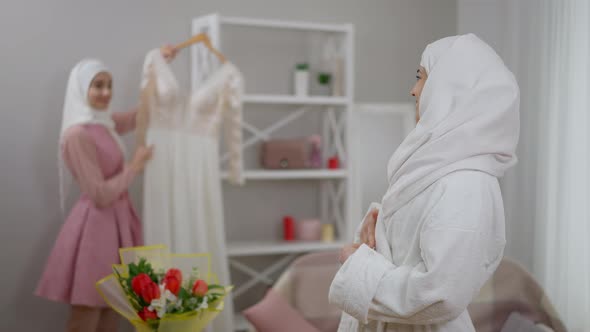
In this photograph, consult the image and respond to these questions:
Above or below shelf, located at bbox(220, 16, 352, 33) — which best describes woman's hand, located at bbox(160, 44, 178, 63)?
below

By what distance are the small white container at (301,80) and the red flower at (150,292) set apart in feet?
5.79

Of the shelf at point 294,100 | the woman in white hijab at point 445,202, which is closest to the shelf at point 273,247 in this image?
the shelf at point 294,100

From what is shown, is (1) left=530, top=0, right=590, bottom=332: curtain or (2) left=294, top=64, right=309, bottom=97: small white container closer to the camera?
(1) left=530, top=0, right=590, bottom=332: curtain

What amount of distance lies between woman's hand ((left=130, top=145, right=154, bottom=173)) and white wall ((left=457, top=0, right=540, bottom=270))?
157 centimetres

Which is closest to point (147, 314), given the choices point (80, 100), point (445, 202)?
point (445, 202)

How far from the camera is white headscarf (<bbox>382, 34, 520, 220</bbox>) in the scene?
1.31 m

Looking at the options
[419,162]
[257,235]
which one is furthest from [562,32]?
[257,235]

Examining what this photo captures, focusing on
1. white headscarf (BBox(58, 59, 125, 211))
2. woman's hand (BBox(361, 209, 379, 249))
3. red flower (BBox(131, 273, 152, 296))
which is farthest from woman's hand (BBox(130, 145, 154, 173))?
woman's hand (BBox(361, 209, 379, 249))

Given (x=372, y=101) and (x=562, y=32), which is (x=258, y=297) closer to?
(x=372, y=101)

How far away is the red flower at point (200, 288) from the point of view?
6.40 ft

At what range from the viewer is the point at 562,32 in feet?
7.84

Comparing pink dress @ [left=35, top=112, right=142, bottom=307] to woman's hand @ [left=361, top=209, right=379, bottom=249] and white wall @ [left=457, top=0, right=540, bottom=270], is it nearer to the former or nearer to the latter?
woman's hand @ [left=361, top=209, right=379, bottom=249]

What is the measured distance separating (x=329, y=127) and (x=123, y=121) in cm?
115

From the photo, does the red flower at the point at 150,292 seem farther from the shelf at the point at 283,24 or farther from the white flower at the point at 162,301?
the shelf at the point at 283,24
